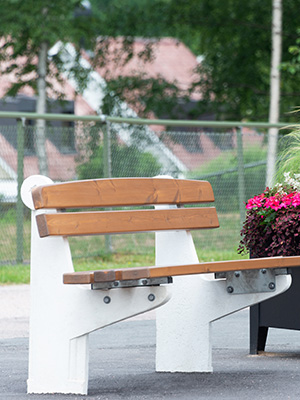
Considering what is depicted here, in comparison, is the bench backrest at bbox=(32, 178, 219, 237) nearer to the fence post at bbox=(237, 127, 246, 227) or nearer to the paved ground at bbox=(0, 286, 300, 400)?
the paved ground at bbox=(0, 286, 300, 400)

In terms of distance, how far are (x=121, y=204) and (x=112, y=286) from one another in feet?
1.74

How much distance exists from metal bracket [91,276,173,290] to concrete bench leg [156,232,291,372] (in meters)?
0.61

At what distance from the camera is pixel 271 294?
4.69 meters

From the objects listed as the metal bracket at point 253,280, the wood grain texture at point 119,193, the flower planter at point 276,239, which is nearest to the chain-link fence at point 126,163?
the flower planter at point 276,239

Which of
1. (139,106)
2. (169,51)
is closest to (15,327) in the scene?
(139,106)

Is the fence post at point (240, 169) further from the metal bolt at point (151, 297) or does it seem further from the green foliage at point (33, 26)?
the metal bolt at point (151, 297)

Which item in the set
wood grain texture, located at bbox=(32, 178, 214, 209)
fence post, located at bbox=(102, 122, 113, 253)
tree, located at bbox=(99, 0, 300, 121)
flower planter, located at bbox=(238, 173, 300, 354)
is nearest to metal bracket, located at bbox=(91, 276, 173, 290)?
wood grain texture, located at bbox=(32, 178, 214, 209)

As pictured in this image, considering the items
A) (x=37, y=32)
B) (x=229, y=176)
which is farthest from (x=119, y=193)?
(x=37, y=32)

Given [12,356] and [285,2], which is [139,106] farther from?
[12,356]

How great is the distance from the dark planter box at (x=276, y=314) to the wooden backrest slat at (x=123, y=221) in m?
0.62

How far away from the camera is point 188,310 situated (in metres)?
4.86

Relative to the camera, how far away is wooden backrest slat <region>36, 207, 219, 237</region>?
4.32 metres

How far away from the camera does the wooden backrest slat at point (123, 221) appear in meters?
4.32

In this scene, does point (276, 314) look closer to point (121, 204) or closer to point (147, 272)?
point (121, 204)
